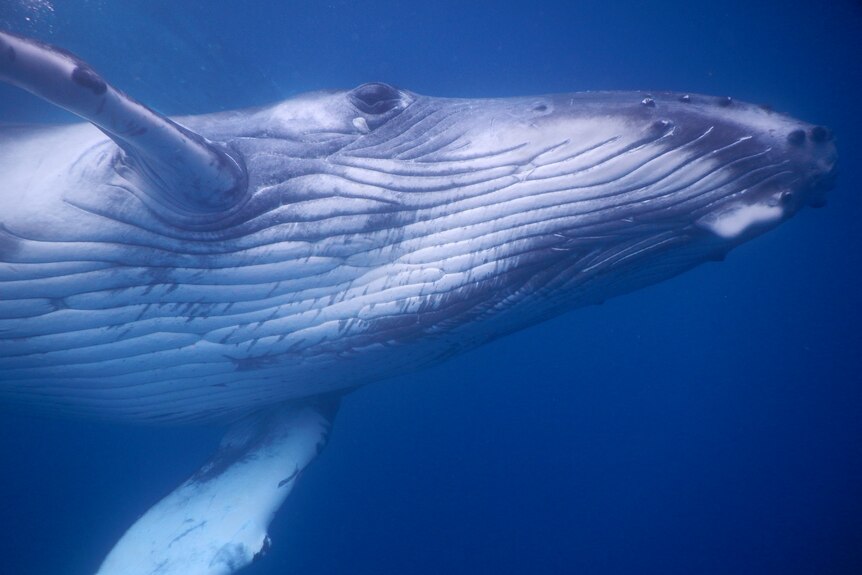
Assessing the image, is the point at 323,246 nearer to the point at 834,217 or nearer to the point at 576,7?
the point at 576,7

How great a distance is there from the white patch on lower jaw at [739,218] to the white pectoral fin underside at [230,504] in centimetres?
436

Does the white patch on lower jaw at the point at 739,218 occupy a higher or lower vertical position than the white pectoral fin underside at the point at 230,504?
higher

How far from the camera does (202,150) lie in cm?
295

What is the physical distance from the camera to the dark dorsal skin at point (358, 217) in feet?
10.5

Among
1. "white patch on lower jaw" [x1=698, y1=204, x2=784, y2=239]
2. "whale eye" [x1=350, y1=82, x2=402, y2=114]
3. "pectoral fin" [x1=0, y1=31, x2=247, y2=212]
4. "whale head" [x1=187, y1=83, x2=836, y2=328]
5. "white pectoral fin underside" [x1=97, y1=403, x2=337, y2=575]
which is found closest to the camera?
"pectoral fin" [x1=0, y1=31, x2=247, y2=212]

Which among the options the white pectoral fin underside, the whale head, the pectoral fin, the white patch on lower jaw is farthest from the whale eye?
the white pectoral fin underside

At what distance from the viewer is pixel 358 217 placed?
11.6ft

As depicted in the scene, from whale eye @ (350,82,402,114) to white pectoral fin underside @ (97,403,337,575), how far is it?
3.37 m

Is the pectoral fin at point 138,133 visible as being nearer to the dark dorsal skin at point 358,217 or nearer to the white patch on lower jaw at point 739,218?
the dark dorsal skin at point 358,217

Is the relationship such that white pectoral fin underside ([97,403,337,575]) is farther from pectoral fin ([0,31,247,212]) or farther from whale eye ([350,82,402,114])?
whale eye ([350,82,402,114])

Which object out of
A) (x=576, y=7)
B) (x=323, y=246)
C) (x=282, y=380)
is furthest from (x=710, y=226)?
(x=576, y=7)

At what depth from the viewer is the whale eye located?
12.9 ft

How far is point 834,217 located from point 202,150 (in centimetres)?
4842

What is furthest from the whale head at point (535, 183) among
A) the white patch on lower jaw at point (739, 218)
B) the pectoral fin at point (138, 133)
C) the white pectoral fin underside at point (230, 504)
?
the white pectoral fin underside at point (230, 504)
